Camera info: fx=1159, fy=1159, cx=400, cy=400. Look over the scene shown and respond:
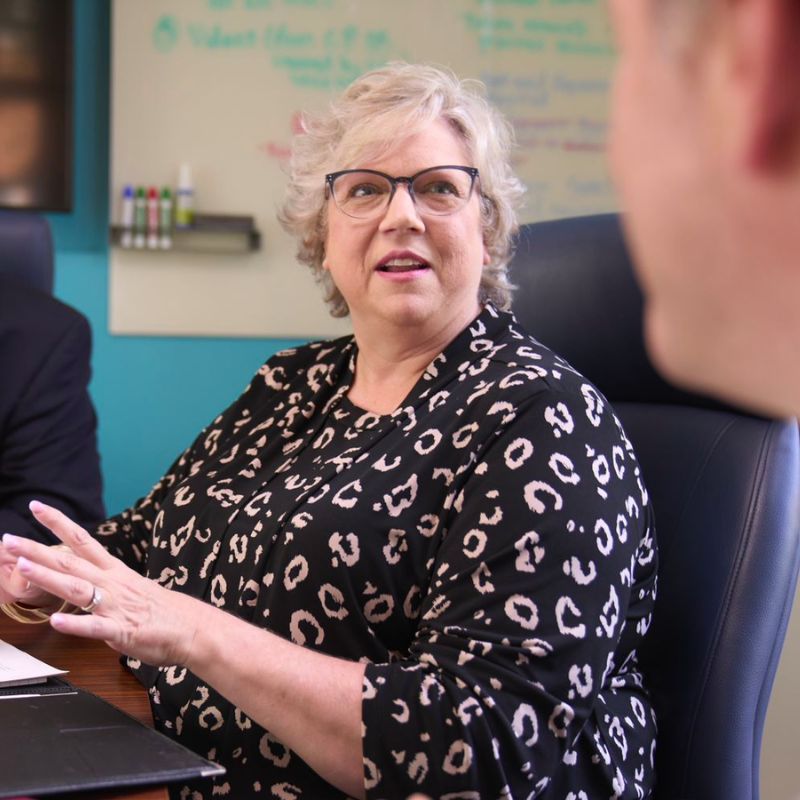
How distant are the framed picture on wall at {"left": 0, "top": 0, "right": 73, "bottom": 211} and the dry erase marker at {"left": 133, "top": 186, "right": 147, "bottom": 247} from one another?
0.18 meters

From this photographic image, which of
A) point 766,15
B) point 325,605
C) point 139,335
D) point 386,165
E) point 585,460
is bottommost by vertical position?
point 139,335

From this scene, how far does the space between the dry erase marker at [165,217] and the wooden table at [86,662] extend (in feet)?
6.14

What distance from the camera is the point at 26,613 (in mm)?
1466

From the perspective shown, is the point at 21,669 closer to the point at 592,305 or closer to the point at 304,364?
the point at 304,364

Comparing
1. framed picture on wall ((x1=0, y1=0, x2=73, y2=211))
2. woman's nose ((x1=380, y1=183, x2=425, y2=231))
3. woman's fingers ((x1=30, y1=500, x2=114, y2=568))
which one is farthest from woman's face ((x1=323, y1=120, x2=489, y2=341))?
framed picture on wall ((x1=0, y1=0, x2=73, y2=211))

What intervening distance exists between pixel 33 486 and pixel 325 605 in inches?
37.1

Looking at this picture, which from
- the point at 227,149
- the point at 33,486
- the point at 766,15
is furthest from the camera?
the point at 227,149

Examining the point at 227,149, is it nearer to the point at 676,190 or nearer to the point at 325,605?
the point at 325,605

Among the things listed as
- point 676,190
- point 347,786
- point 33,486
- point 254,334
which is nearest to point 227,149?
point 254,334

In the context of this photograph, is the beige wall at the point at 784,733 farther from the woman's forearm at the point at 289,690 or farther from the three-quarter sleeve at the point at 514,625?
the woman's forearm at the point at 289,690

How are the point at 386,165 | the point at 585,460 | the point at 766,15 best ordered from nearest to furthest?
the point at 766,15, the point at 585,460, the point at 386,165

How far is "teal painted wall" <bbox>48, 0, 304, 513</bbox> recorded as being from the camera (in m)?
3.24

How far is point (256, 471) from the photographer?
4.79 ft

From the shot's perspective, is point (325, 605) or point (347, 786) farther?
point (325, 605)
